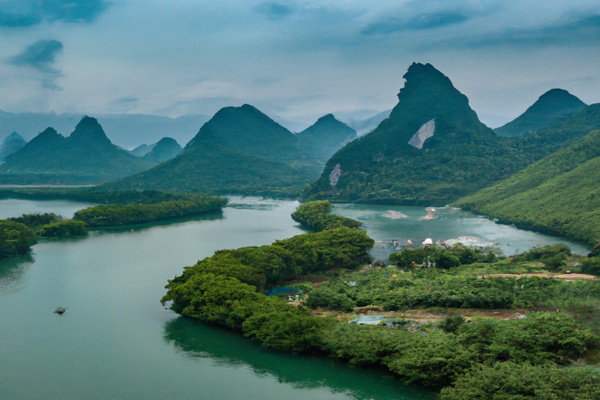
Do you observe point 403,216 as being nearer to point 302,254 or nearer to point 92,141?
point 302,254

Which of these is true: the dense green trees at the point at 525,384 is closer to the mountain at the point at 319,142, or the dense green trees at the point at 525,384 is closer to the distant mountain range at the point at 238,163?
the distant mountain range at the point at 238,163

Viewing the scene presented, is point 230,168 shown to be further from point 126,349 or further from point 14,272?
point 126,349

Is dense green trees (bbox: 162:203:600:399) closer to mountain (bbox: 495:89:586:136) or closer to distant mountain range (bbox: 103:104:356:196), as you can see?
distant mountain range (bbox: 103:104:356:196)

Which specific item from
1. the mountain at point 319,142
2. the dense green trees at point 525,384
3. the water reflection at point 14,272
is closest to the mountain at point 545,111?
the mountain at point 319,142

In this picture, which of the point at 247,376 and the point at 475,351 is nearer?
the point at 475,351

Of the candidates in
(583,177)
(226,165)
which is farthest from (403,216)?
(226,165)

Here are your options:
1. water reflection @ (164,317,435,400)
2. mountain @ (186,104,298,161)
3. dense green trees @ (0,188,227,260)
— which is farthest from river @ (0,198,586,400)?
mountain @ (186,104,298,161)

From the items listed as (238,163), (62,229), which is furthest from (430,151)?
(62,229)
